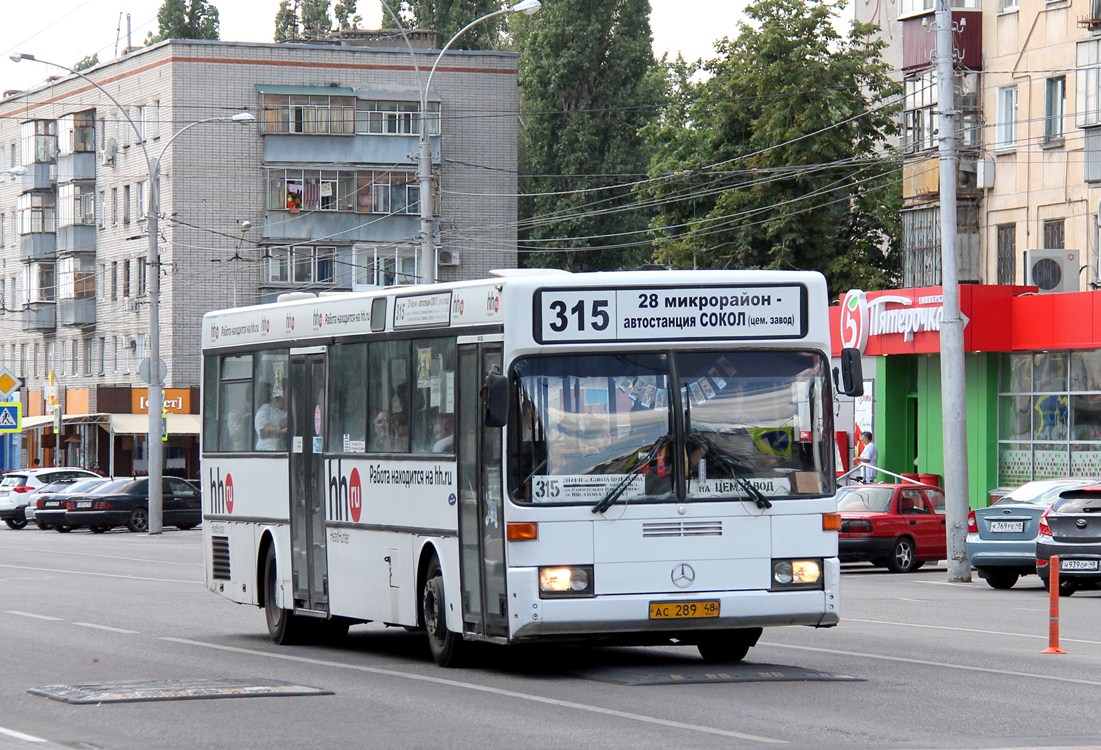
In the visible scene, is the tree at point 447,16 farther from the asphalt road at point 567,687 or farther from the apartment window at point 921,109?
the asphalt road at point 567,687

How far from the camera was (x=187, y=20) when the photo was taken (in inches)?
3590

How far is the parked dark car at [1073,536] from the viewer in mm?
25422

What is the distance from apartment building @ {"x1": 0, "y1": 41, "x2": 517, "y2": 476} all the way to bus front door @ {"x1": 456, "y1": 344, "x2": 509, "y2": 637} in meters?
58.7

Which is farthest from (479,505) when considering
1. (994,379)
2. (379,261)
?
(379,261)

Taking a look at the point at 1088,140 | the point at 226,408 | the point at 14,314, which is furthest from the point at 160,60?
the point at 226,408

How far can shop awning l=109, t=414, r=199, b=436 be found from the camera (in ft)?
245

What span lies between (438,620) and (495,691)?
69.3 inches

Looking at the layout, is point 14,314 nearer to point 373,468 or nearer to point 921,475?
point 921,475

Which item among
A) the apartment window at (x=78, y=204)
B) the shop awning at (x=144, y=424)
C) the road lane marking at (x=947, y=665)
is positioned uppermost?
the apartment window at (x=78, y=204)

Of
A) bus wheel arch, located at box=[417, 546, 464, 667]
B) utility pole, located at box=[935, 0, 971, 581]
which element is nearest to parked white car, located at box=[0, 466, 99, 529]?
utility pole, located at box=[935, 0, 971, 581]

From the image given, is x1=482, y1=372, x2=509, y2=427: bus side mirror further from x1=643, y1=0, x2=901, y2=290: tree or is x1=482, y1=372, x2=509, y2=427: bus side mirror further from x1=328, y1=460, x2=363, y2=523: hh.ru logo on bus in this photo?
x1=643, y1=0, x2=901, y2=290: tree

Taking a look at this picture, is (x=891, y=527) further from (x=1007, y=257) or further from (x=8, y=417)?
(x=8, y=417)

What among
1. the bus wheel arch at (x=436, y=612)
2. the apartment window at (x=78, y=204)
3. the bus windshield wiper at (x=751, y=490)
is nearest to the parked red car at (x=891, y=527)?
the bus wheel arch at (x=436, y=612)

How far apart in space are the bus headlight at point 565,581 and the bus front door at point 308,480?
147 inches
